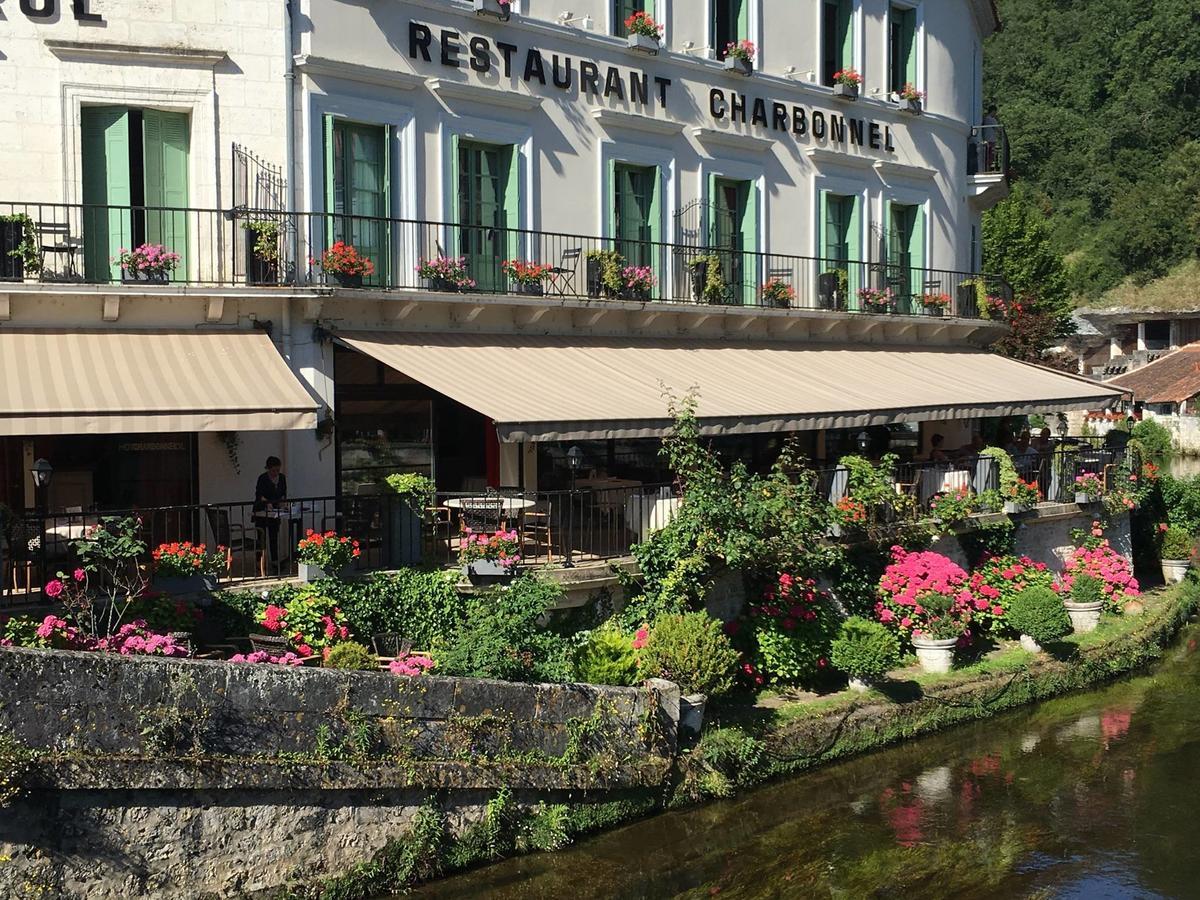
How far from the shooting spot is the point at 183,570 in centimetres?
1302

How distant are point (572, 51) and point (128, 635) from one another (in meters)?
10.8

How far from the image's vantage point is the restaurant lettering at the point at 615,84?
17547 millimetres

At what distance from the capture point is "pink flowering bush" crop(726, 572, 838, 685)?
51.6 ft

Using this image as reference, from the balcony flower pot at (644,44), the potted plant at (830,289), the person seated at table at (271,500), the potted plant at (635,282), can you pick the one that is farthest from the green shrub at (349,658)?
the potted plant at (830,289)

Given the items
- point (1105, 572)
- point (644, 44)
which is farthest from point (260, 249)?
point (1105, 572)

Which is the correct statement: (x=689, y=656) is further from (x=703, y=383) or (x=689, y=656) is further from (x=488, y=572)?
(x=703, y=383)

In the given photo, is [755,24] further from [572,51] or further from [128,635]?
[128,635]

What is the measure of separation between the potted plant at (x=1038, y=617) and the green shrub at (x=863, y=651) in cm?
317

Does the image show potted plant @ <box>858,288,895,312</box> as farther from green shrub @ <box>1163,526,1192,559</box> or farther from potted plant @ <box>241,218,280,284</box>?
potted plant @ <box>241,218,280,284</box>

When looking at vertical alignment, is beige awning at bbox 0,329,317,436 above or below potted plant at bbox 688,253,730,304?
below

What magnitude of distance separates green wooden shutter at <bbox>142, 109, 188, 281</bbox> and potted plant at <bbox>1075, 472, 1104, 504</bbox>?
14.2 m

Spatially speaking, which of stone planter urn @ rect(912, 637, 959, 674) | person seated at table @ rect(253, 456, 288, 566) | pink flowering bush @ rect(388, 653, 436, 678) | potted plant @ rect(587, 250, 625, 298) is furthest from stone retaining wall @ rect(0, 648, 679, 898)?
potted plant @ rect(587, 250, 625, 298)

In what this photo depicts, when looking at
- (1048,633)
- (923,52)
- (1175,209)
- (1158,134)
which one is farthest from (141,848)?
(1158,134)

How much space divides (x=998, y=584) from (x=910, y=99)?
9407 mm
